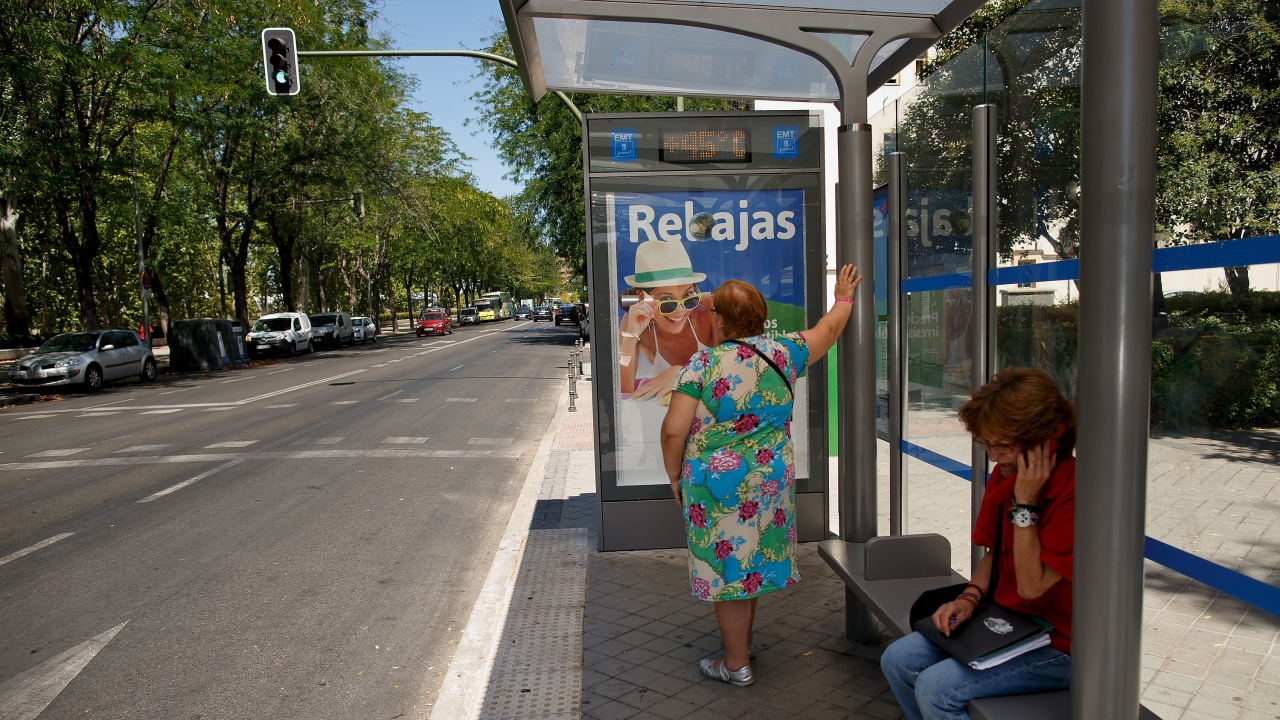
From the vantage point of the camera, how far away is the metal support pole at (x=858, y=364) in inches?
152

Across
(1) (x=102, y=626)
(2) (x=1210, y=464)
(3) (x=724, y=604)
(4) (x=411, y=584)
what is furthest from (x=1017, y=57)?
(1) (x=102, y=626)

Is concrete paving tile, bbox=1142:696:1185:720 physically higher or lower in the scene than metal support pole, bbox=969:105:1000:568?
lower

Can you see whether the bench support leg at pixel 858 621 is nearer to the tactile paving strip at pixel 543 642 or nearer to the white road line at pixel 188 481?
the tactile paving strip at pixel 543 642

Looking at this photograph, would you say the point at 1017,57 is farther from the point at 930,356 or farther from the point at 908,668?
the point at 908,668

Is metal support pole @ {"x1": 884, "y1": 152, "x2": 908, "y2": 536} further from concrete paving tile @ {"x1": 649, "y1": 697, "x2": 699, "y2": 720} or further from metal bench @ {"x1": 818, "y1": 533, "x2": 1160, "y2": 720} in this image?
concrete paving tile @ {"x1": 649, "y1": 697, "x2": 699, "y2": 720}

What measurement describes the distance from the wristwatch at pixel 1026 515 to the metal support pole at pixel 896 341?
1784 mm

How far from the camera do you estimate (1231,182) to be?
7.12ft

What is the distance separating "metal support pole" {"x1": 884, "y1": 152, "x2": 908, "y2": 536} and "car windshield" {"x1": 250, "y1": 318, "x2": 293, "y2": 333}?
34230mm

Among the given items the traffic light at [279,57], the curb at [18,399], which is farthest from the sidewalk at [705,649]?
the curb at [18,399]

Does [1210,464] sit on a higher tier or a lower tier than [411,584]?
higher

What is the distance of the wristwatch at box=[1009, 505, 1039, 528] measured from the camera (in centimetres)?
239

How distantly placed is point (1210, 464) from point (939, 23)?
248 cm

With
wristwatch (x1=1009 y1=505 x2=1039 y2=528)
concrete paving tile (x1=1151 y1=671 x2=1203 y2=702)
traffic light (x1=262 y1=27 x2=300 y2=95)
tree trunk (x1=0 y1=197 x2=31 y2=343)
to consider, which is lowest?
concrete paving tile (x1=1151 y1=671 x2=1203 y2=702)

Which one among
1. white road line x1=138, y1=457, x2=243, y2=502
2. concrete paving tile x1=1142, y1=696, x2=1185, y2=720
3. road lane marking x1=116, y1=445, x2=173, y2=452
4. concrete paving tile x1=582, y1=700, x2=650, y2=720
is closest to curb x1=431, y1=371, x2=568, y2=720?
concrete paving tile x1=582, y1=700, x2=650, y2=720
